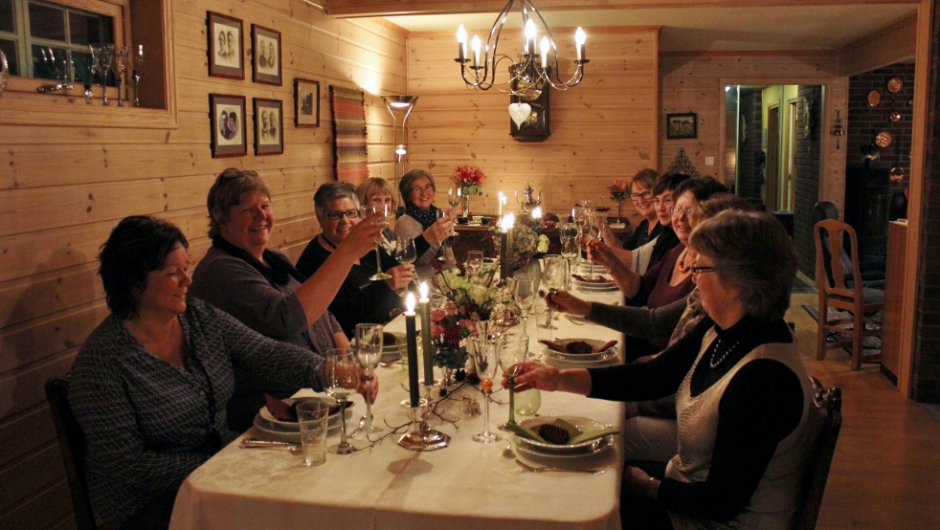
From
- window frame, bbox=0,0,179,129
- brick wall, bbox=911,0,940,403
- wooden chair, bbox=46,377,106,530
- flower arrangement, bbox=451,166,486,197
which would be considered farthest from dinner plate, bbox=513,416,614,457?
flower arrangement, bbox=451,166,486,197

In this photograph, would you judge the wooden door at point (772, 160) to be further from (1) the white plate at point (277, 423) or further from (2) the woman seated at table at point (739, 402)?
(1) the white plate at point (277, 423)

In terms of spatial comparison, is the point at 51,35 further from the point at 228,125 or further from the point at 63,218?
the point at 228,125

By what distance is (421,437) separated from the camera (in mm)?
1934

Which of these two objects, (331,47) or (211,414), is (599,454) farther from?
(331,47)

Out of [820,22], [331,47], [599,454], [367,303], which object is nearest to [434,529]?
[599,454]

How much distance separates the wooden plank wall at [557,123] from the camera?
7336 mm

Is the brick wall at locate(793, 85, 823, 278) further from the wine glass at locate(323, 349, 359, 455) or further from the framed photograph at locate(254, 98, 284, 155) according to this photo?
the wine glass at locate(323, 349, 359, 455)

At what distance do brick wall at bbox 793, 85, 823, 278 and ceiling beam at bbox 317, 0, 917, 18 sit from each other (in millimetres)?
4185

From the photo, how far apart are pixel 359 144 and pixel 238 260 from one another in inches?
142

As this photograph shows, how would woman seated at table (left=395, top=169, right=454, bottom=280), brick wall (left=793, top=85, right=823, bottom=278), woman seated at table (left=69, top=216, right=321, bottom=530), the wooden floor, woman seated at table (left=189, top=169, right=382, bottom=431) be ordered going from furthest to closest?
brick wall (left=793, top=85, right=823, bottom=278) → woman seated at table (left=395, top=169, right=454, bottom=280) → the wooden floor → woman seated at table (left=189, top=169, right=382, bottom=431) → woman seated at table (left=69, top=216, right=321, bottom=530)

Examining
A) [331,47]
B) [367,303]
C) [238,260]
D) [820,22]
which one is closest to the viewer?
[238,260]

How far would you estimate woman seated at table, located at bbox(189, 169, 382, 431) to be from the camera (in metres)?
2.61

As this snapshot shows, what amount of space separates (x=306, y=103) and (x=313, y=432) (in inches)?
151

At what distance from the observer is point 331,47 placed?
5.68m
